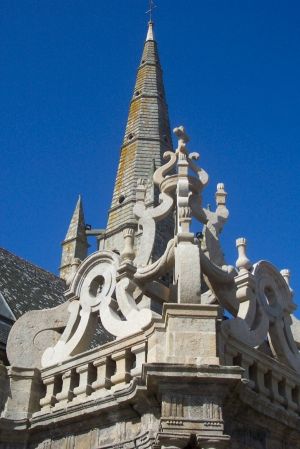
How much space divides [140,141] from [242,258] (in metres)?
33.9

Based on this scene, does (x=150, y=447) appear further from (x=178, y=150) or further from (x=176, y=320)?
(x=178, y=150)

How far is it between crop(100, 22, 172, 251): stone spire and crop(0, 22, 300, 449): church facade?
26.3 m

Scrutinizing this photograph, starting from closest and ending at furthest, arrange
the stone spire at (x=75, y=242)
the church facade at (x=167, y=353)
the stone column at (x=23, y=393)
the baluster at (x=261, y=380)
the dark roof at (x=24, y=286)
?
the church facade at (x=167, y=353), the baluster at (x=261, y=380), the stone column at (x=23, y=393), the dark roof at (x=24, y=286), the stone spire at (x=75, y=242)

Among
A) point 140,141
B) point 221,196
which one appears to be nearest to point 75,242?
point 140,141

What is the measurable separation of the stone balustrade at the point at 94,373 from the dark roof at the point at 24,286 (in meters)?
5.94

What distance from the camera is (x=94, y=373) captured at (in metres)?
9.12

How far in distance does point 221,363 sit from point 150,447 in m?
1.24

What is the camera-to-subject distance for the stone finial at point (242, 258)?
32.2 ft

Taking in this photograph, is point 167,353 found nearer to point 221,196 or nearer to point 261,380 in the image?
point 261,380

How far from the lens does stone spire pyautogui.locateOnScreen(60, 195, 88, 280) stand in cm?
3991

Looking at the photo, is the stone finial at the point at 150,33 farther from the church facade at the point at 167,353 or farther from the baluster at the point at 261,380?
the baluster at the point at 261,380

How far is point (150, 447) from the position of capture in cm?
762

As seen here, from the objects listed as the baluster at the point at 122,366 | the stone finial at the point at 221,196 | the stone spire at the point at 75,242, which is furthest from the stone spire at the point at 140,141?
the baluster at the point at 122,366

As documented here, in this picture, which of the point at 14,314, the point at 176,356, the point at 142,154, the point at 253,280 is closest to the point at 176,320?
the point at 176,356
